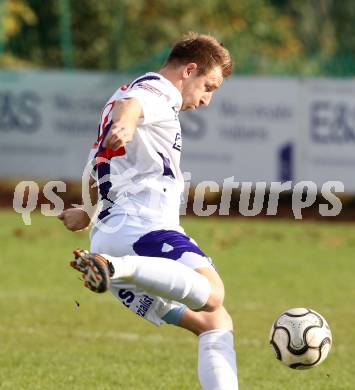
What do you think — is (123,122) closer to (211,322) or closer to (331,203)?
(211,322)

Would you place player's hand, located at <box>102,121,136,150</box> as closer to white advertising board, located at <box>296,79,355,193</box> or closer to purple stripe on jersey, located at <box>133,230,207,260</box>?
purple stripe on jersey, located at <box>133,230,207,260</box>

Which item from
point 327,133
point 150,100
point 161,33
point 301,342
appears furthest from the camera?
point 161,33

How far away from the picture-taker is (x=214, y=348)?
6023 millimetres

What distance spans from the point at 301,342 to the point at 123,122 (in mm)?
1837

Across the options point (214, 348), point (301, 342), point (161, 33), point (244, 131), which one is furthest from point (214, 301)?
point (161, 33)

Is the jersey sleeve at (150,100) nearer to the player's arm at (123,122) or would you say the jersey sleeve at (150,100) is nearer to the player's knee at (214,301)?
the player's arm at (123,122)

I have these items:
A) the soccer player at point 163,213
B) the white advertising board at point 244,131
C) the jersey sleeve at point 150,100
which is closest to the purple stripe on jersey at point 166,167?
the soccer player at point 163,213

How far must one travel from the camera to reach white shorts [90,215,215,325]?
235 inches

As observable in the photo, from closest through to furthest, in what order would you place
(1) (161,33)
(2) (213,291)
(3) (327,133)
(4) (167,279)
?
(4) (167,279) → (2) (213,291) → (3) (327,133) → (1) (161,33)

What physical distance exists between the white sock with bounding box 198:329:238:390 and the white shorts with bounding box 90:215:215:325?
260mm

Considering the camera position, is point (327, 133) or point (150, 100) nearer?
point (150, 100)

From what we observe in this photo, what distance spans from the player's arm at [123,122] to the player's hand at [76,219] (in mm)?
893

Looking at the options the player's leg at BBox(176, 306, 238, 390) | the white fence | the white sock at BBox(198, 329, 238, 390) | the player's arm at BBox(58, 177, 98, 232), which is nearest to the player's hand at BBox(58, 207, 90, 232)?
the player's arm at BBox(58, 177, 98, 232)

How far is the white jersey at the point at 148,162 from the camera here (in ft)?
19.7
